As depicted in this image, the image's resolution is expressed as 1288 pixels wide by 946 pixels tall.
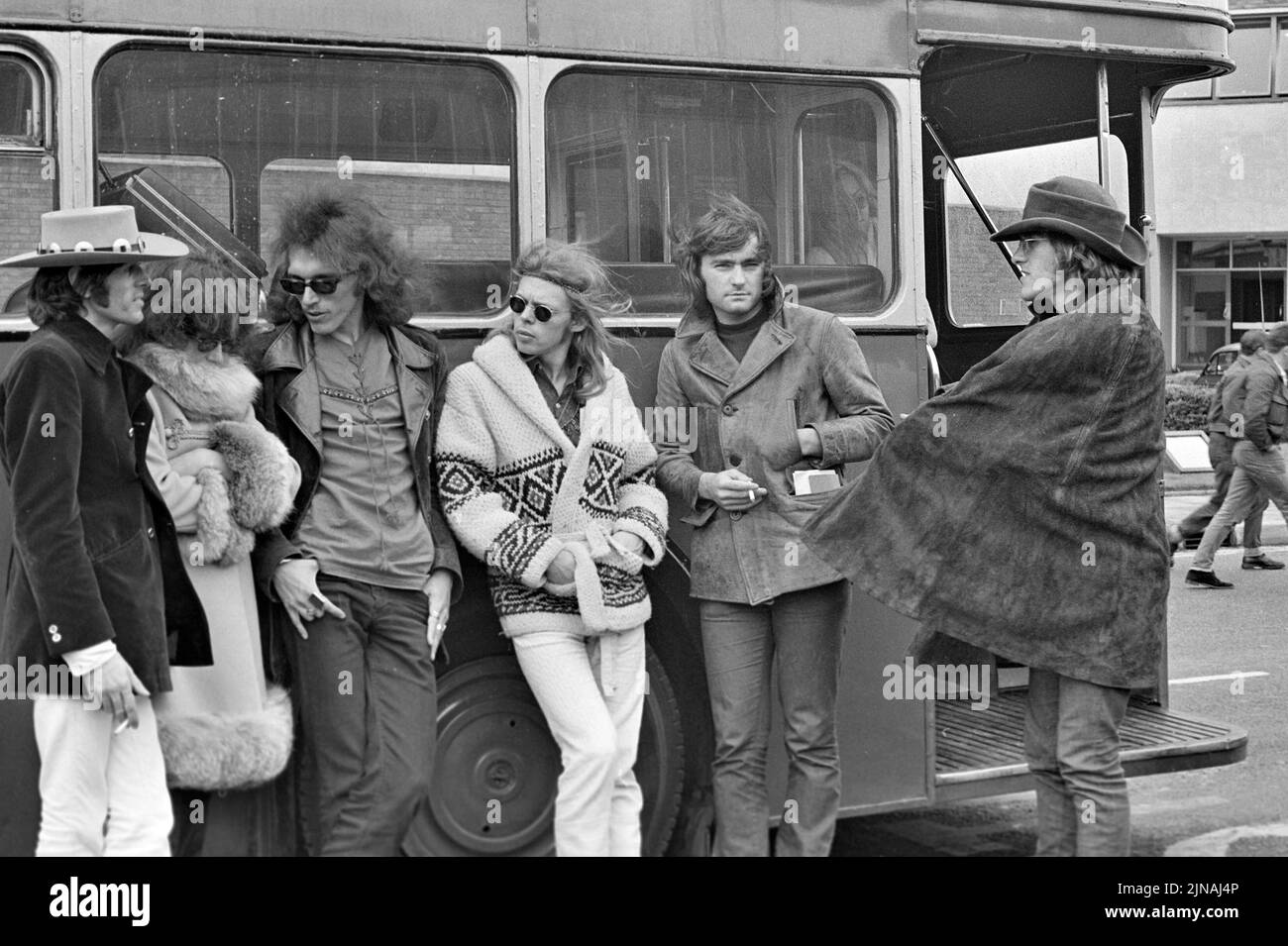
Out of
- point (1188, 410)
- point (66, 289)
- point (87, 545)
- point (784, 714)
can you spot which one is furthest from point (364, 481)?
point (1188, 410)

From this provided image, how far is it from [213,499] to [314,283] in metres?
0.60

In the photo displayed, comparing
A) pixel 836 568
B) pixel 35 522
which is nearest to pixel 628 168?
pixel 836 568

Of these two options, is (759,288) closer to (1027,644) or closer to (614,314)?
(614,314)

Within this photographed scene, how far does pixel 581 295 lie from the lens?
13.9 feet

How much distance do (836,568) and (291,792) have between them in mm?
1571

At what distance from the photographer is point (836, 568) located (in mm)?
4312

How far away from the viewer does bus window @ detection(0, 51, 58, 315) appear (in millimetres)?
3906

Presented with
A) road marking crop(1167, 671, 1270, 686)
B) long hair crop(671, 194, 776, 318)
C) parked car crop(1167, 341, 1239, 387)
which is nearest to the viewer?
long hair crop(671, 194, 776, 318)

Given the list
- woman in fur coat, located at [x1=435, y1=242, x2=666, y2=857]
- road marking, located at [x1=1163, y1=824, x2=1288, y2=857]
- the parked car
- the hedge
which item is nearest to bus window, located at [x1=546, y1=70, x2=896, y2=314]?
woman in fur coat, located at [x1=435, y1=242, x2=666, y2=857]

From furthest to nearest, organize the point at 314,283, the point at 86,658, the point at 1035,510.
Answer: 1. the point at 1035,510
2. the point at 314,283
3. the point at 86,658

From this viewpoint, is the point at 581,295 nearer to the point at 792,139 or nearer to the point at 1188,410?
the point at 792,139

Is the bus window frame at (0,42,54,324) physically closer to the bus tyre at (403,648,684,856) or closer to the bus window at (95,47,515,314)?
the bus window at (95,47,515,314)

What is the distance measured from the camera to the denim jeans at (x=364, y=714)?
13.1ft

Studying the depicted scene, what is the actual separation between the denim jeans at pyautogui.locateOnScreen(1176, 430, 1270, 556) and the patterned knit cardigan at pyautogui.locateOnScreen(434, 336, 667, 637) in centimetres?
814
